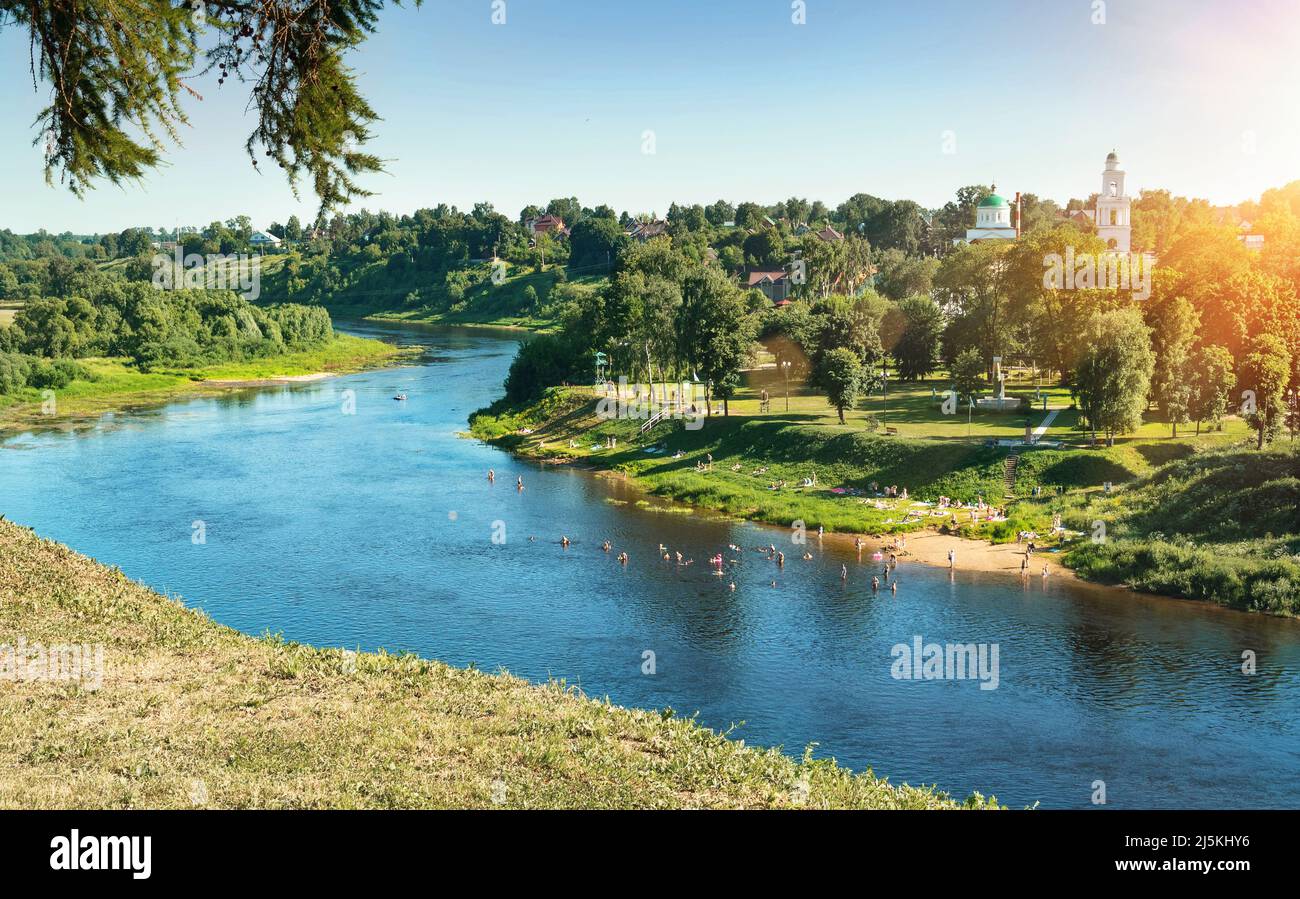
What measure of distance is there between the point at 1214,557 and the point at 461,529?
1584 inches

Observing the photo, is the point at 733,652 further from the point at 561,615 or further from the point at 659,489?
the point at 659,489

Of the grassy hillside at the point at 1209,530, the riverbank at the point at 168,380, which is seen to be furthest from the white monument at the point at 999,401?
the riverbank at the point at 168,380

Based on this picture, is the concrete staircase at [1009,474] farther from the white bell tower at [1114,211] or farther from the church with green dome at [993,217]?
the church with green dome at [993,217]

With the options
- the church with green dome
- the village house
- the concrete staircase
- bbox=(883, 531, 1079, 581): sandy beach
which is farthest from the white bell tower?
bbox=(883, 531, 1079, 581): sandy beach

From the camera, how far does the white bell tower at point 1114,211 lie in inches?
4390

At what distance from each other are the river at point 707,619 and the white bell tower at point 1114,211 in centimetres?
6625

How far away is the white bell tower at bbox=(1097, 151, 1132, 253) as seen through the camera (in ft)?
366

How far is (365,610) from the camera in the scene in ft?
157

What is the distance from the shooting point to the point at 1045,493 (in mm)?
62594

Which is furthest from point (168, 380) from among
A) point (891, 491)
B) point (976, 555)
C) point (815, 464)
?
point (976, 555)

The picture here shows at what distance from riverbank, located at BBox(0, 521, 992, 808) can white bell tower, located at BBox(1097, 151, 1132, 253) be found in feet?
323

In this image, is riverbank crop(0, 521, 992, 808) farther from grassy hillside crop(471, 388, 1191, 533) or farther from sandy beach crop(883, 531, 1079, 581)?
grassy hillside crop(471, 388, 1191, 533)
